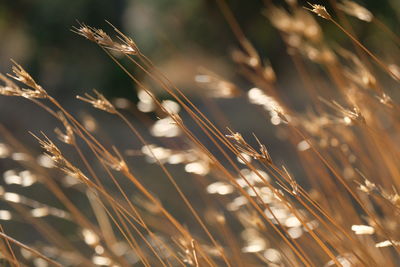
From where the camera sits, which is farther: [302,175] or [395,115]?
[302,175]

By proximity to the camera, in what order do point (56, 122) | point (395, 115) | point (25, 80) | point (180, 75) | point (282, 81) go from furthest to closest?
point (180, 75) < point (282, 81) < point (56, 122) < point (395, 115) < point (25, 80)

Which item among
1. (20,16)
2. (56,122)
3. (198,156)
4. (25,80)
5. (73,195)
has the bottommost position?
(25,80)

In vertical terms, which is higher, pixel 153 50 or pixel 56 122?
pixel 153 50

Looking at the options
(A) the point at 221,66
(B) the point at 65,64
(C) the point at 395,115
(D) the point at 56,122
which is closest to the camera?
(C) the point at 395,115

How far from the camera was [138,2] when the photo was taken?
18.5ft

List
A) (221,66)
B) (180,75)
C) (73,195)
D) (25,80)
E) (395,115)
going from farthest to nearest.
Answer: (180,75) < (221,66) < (73,195) < (395,115) < (25,80)

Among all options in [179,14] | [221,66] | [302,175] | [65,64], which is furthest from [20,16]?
[302,175]

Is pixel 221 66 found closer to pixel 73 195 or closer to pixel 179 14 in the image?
pixel 179 14

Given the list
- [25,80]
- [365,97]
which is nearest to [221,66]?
[365,97]

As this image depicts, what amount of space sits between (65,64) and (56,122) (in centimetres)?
65

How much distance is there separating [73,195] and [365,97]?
2.62 meters

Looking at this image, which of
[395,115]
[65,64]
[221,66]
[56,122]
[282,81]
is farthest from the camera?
[221,66]

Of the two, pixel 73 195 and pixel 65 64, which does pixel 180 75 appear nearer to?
pixel 65 64

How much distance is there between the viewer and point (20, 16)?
5457 mm
